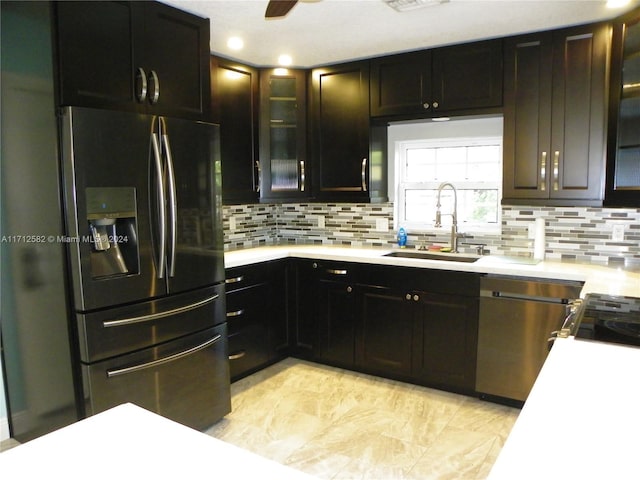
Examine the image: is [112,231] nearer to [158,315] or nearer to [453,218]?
[158,315]

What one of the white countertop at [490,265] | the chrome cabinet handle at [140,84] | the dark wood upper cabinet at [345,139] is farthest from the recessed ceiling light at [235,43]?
the white countertop at [490,265]

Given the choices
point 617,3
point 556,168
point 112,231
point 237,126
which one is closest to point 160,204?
point 112,231

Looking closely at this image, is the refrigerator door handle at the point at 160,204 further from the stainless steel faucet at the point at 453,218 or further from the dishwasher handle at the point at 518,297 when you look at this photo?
the stainless steel faucet at the point at 453,218

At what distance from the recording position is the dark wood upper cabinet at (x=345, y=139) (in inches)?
143

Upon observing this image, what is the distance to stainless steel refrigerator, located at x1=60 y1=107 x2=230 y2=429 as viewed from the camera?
2.12 m

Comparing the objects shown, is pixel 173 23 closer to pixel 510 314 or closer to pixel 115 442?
pixel 115 442

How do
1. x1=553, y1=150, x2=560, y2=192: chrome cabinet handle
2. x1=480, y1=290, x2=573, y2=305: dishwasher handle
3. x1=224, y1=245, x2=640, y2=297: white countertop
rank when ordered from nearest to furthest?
x1=224, y1=245, x2=640, y2=297: white countertop, x1=480, y1=290, x2=573, y2=305: dishwasher handle, x1=553, y1=150, x2=560, y2=192: chrome cabinet handle

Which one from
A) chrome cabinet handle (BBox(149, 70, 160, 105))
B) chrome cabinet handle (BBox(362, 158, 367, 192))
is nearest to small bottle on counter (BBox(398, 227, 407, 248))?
chrome cabinet handle (BBox(362, 158, 367, 192))

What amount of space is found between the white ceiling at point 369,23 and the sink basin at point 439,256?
1.42 metres

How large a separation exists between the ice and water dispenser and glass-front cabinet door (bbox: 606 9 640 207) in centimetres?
257

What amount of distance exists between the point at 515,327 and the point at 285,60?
2.39 meters

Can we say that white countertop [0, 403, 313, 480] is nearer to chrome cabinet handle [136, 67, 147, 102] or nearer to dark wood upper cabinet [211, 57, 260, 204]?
chrome cabinet handle [136, 67, 147, 102]

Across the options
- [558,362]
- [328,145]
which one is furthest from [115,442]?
[328,145]

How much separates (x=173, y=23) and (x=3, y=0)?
74 cm
